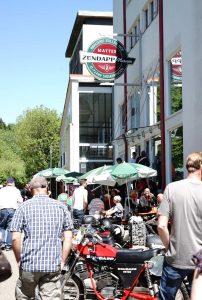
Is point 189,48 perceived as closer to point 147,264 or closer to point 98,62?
point 98,62

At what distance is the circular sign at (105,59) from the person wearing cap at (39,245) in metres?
14.9

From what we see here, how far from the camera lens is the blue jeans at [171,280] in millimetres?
4480

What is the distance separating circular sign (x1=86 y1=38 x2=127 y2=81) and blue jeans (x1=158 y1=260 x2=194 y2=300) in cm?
1514

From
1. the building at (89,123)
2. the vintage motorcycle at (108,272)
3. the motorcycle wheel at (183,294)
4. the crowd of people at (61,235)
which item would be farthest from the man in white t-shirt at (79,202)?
the building at (89,123)

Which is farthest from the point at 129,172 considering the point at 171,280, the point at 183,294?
the point at 171,280

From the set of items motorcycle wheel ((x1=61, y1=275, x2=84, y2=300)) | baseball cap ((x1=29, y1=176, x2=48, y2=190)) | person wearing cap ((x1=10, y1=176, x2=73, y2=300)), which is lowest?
motorcycle wheel ((x1=61, y1=275, x2=84, y2=300))

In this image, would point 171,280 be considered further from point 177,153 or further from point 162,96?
point 162,96

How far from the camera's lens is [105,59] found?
19.3 meters

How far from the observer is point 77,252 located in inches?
250

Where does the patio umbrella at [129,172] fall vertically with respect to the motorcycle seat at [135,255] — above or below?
above

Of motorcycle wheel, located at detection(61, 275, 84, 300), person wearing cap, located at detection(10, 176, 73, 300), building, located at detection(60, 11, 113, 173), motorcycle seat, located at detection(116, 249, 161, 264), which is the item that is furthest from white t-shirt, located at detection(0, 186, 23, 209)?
building, located at detection(60, 11, 113, 173)

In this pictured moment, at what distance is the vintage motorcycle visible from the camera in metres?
5.89

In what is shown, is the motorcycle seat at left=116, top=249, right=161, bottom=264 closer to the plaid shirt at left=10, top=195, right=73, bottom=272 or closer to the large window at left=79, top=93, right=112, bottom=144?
the plaid shirt at left=10, top=195, right=73, bottom=272

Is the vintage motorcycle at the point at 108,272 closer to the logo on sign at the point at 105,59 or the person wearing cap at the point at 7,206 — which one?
the person wearing cap at the point at 7,206
